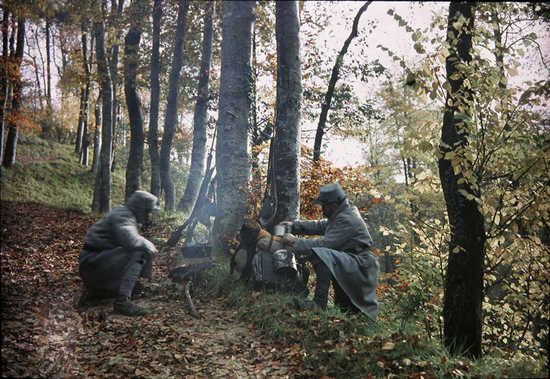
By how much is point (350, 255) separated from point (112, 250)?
3469 mm

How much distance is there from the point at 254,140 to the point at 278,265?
29.7ft

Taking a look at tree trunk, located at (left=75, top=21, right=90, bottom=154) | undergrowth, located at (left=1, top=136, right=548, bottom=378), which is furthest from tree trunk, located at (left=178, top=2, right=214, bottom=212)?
undergrowth, located at (left=1, top=136, right=548, bottom=378)

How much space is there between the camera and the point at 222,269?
6.43 metres

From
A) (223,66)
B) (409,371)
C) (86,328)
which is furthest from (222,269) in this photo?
(223,66)

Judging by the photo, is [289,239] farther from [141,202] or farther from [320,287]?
[141,202]

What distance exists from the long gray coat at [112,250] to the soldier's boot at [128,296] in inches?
3.1

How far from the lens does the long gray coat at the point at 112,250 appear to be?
490cm

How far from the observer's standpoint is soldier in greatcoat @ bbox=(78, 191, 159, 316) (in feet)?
16.1

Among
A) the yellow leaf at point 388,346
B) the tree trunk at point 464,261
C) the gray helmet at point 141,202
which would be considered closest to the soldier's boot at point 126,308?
the gray helmet at point 141,202

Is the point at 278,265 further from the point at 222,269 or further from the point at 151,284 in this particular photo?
the point at 151,284

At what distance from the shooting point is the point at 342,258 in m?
4.50

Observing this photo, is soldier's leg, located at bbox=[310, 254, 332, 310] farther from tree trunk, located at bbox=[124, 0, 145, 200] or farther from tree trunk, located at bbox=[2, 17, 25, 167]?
tree trunk, located at bbox=[124, 0, 145, 200]

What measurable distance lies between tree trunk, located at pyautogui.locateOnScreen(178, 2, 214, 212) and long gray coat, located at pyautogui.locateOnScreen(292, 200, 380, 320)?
9.30 metres

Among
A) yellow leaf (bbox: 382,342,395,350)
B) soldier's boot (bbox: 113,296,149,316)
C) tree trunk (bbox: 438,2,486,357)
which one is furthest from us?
soldier's boot (bbox: 113,296,149,316)
